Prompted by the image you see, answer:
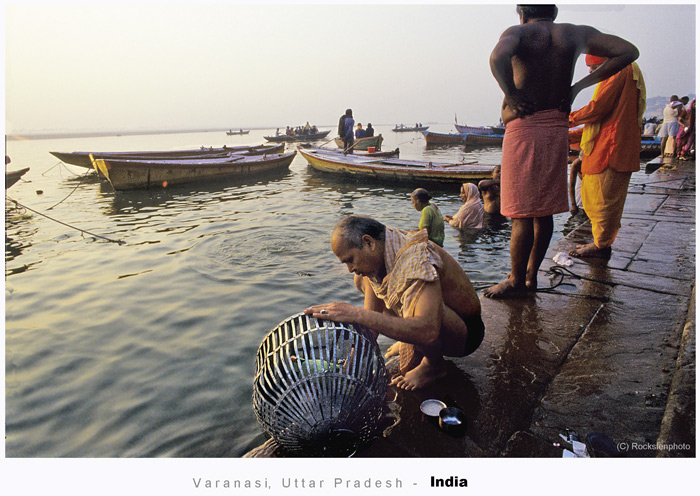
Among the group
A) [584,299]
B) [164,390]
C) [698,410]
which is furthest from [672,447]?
[164,390]

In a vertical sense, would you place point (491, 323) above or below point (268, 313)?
above

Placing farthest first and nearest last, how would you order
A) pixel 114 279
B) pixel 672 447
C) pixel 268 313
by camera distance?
pixel 114 279 → pixel 268 313 → pixel 672 447

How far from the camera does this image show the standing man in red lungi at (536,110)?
272cm

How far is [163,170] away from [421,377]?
13910 mm

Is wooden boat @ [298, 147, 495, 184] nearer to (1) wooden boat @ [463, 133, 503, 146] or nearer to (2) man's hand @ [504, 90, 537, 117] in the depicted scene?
(2) man's hand @ [504, 90, 537, 117]

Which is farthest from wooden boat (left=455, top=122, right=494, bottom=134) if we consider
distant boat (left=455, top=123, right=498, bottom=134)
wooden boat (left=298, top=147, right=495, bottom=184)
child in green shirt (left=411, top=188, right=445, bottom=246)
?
child in green shirt (left=411, top=188, right=445, bottom=246)

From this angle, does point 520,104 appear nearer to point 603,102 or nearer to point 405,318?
point 603,102

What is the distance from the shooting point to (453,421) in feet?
6.03

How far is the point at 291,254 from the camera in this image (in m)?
6.70

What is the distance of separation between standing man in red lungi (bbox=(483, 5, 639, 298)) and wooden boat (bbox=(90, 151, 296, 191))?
43.0 feet

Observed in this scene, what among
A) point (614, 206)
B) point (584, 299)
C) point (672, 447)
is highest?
point (614, 206)

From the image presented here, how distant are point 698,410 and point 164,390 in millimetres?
3354

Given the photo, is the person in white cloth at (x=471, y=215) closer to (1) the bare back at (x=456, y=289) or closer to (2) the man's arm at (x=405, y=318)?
(1) the bare back at (x=456, y=289)

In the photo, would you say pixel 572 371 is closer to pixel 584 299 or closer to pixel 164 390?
pixel 584 299
